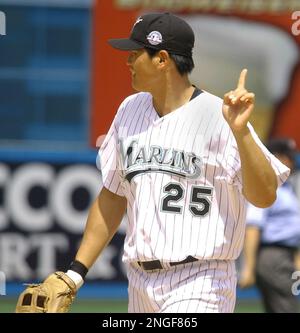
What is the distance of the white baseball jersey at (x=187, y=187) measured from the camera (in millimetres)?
5055

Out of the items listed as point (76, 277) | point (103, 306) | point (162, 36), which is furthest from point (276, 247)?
point (103, 306)

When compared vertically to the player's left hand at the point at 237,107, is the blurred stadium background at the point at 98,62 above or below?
above

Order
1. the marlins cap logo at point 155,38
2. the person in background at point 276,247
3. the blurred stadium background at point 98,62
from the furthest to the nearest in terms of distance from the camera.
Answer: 1. the blurred stadium background at point 98,62
2. the person in background at point 276,247
3. the marlins cap logo at point 155,38

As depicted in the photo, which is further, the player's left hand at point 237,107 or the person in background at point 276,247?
the person in background at point 276,247

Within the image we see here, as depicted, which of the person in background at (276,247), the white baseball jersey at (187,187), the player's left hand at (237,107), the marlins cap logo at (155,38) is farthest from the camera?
the person in background at (276,247)

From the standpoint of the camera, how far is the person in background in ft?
27.0

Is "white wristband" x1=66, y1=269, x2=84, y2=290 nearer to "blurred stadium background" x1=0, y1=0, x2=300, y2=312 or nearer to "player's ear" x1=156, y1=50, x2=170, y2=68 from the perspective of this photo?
"player's ear" x1=156, y1=50, x2=170, y2=68

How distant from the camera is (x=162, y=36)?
204 inches

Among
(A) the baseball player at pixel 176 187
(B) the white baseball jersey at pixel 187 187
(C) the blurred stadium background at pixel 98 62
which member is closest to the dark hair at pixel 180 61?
(A) the baseball player at pixel 176 187

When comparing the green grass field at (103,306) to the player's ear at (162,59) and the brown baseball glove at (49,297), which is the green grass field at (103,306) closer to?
the brown baseball glove at (49,297)

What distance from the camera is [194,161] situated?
5.11m

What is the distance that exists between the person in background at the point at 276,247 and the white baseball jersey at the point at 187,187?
10.3 feet
